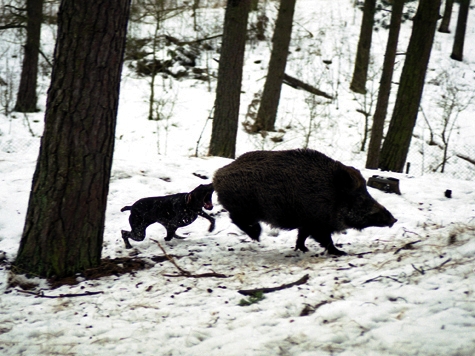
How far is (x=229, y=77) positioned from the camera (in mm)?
10695

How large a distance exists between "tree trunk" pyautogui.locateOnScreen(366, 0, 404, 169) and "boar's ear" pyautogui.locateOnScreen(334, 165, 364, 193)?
7.55 meters

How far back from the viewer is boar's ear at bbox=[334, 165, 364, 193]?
5535 millimetres

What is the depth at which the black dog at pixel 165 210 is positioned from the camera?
5949mm

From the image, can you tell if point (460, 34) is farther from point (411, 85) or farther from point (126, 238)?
point (126, 238)

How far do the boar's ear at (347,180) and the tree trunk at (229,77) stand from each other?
18.7 feet

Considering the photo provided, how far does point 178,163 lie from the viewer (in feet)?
32.0

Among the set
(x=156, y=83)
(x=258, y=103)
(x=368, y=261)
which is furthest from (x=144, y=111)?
(x=368, y=261)

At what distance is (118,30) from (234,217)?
2698mm

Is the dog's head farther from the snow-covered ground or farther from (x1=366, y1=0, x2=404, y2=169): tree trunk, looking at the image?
(x1=366, y1=0, x2=404, y2=169): tree trunk

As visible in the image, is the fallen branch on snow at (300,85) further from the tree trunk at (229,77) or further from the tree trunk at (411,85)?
the tree trunk at (229,77)

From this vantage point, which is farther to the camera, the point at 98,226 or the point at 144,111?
the point at 144,111

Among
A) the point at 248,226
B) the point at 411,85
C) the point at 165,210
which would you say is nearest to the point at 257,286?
the point at 248,226

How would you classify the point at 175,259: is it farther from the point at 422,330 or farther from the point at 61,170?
the point at 422,330

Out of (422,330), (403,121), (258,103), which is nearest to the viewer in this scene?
(422,330)
